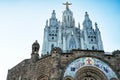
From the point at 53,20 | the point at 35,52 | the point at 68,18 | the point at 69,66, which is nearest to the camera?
the point at 69,66

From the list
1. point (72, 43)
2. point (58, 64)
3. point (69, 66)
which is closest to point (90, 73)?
point (69, 66)

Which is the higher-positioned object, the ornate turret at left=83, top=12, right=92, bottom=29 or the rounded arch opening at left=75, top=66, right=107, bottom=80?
the ornate turret at left=83, top=12, right=92, bottom=29

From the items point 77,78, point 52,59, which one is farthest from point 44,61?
point 77,78

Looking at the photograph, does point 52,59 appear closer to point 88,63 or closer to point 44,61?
point 44,61

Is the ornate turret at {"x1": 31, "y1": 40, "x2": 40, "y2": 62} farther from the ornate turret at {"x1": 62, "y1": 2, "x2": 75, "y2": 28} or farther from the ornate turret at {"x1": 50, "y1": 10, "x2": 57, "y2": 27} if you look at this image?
the ornate turret at {"x1": 62, "y1": 2, "x2": 75, "y2": 28}

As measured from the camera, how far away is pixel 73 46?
321ft

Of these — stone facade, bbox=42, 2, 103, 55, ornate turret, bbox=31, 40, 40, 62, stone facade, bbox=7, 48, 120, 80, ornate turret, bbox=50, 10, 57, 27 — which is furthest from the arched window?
stone facade, bbox=7, 48, 120, 80

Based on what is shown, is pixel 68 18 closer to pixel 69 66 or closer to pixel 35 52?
pixel 35 52

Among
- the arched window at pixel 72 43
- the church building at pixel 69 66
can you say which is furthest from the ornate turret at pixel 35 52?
the arched window at pixel 72 43

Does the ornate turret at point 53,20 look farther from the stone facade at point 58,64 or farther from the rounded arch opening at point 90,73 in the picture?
the rounded arch opening at point 90,73

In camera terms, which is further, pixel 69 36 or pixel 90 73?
pixel 69 36

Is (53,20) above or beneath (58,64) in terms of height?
above

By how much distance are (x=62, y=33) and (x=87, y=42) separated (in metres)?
13.4

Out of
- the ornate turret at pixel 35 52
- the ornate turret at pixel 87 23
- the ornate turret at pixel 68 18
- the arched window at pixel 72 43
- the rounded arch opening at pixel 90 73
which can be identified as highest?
the ornate turret at pixel 68 18
